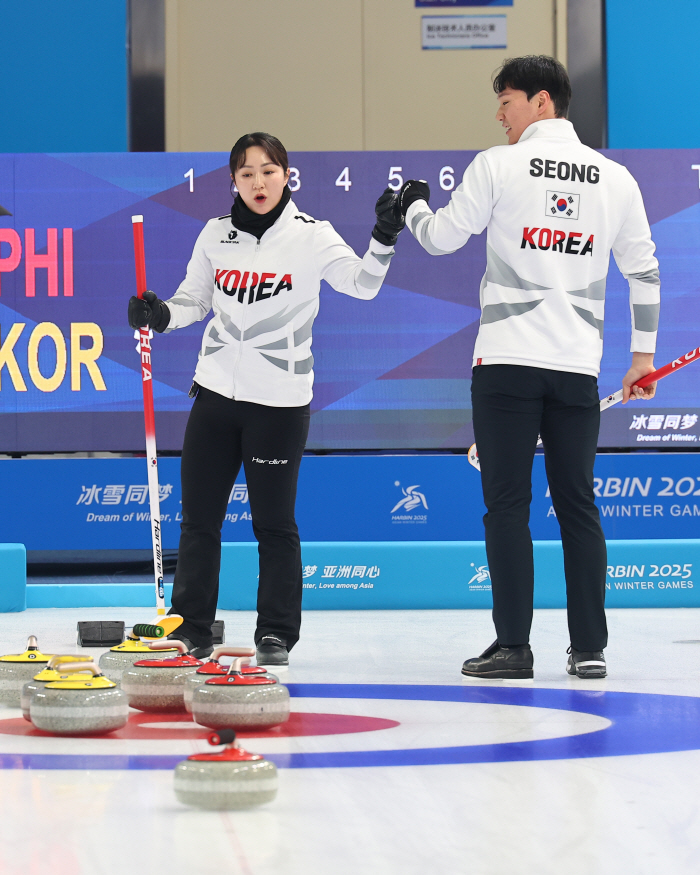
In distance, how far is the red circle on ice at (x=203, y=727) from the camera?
60.9 inches

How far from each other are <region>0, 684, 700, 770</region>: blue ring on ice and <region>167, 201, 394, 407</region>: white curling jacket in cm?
79

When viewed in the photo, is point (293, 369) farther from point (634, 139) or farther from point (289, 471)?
point (634, 139)

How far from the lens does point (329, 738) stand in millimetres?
1521

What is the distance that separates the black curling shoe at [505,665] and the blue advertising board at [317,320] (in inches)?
114

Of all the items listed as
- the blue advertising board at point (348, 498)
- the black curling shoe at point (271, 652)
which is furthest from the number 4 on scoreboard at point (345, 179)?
the black curling shoe at point (271, 652)

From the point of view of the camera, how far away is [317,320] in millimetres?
5152

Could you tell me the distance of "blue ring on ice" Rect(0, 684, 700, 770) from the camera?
135cm

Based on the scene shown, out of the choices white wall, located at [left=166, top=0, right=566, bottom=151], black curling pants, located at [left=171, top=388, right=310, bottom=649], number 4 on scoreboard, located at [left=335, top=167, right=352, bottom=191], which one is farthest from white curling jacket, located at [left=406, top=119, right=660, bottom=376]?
white wall, located at [left=166, top=0, right=566, bottom=151]

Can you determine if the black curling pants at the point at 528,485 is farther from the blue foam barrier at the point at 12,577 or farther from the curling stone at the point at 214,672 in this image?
the blue foam barrier at the point at 12,577

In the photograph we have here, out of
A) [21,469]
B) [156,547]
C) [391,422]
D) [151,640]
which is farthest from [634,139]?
[151,640]

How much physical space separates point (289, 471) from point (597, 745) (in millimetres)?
1228

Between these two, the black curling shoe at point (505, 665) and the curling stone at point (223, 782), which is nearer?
the curling stone at point (223, 782)

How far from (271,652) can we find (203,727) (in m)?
0.78

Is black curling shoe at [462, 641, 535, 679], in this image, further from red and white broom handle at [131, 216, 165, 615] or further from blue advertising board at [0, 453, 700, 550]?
blue advertising board at [0, 453, 700, 550]
